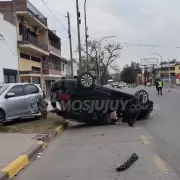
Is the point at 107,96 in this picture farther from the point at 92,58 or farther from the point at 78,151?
the point at 92,58

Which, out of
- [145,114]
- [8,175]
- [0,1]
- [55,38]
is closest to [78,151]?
[8,175]

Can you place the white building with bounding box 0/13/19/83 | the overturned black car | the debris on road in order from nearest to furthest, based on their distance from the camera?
the debris on road
the overturned black car
the white building with bounding box 0/13/19/83

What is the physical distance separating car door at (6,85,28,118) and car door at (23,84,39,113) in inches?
9.8

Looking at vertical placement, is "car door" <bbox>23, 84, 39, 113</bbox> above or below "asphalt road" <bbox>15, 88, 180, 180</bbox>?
above

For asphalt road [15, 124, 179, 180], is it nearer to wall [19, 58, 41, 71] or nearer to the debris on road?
the debris on road

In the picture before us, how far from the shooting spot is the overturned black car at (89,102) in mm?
13766

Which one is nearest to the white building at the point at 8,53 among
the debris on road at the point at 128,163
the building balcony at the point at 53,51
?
the building balcony at the point at 53,51

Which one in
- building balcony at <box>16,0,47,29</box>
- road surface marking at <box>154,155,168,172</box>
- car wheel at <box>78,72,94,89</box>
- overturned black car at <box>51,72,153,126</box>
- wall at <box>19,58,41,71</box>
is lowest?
road surface marking at <box>154,155,168,172</box>

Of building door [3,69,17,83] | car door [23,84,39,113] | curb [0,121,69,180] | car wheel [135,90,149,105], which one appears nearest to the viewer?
curb [0,121,69,180]

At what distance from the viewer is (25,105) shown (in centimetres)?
1476

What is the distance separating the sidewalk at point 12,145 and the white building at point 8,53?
62.3 ft

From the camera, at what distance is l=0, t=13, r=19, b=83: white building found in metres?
30.6

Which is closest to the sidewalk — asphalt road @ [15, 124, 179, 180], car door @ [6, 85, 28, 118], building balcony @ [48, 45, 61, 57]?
asphalt road @ [15, 124, 179, 180]

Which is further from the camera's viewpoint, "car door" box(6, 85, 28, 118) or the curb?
"car door" box(6, 85, 28, 118)
